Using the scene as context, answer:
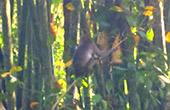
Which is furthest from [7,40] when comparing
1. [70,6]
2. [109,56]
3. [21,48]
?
[109,56]

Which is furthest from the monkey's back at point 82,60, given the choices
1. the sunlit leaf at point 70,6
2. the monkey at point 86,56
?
the sunlit leaf at point 70,6

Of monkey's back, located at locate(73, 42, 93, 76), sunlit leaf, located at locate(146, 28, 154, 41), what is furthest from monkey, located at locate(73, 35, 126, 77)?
sunlit leaf, located at locate(146, 28, 154, 41)

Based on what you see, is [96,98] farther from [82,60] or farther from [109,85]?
[82,60]

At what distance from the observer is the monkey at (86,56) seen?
125 inches

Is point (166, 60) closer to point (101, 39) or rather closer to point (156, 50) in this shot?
point (156, 50)

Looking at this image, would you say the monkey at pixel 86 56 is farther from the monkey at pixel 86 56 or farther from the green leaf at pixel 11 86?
the green leaf at pixel 11 86

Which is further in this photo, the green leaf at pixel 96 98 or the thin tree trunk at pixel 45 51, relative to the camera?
→ the thin tree trunk at pixel 45 51

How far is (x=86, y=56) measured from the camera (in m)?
3.25

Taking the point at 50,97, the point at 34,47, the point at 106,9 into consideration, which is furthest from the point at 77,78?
the point at 34,47

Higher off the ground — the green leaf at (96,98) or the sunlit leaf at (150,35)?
the sunlit leaf at (150,35)

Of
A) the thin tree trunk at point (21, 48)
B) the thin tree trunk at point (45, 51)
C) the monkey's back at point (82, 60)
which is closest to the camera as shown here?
the monkey's back at point (82, 60)

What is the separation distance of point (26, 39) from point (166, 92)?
1.31 metres

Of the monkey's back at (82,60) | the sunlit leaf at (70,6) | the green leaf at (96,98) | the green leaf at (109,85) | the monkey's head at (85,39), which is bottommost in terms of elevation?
the green leaf at (96,98)

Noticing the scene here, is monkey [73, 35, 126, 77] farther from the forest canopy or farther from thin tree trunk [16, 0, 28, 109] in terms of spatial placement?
thin tree trunk [16, 0, 28, 109]
